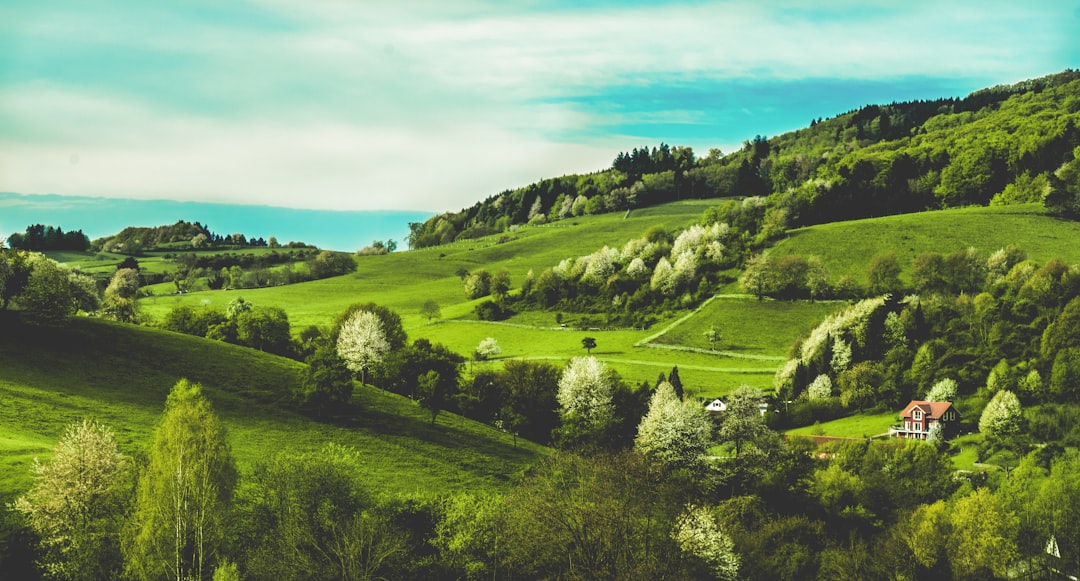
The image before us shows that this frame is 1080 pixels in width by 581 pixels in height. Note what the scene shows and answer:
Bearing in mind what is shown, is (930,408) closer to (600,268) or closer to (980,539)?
(980,539)

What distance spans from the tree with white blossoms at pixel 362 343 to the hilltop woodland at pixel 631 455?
534 mm

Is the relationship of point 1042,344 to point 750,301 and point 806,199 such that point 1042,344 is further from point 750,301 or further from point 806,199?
point 806,199

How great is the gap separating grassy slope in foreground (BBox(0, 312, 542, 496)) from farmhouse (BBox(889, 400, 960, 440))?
45.2 metres

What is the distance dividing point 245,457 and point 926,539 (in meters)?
51.5

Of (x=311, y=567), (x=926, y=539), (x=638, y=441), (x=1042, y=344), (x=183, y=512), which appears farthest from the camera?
(x=1042, y=344)

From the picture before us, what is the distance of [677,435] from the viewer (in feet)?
251

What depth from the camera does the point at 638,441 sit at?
83.3 metres

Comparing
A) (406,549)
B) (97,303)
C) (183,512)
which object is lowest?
(406,549)

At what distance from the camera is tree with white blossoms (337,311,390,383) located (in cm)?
10400

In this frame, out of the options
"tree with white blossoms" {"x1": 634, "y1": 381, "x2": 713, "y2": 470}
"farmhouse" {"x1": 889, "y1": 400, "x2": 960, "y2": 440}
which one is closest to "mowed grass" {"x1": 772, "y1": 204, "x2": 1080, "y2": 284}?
"farmhouse" {"x1": 889, "y1": 400, "x2": 960, "y2": 440}

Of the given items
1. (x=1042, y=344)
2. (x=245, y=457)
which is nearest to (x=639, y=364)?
(x=1042, y=344)

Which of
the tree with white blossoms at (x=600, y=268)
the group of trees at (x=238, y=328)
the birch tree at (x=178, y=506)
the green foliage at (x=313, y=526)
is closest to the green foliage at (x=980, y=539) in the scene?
the green foliage at (x=313, y=526)

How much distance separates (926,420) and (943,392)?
7.92m

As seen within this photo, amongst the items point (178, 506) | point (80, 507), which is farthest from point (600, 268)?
point (178, 506)
